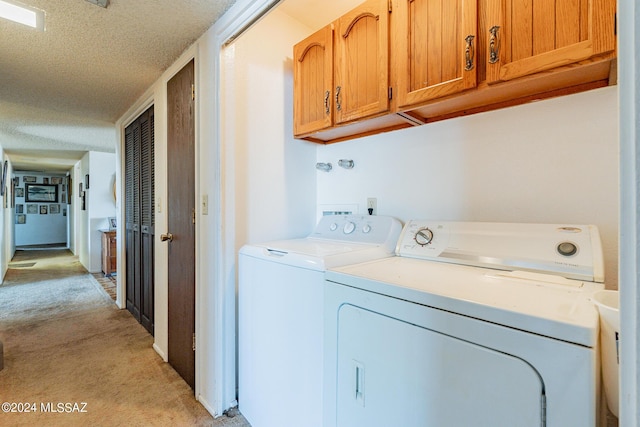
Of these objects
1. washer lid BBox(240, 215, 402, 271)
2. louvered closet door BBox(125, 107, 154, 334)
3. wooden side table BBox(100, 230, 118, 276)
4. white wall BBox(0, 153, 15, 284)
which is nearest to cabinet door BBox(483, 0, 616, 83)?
washer lid BBox(240, 215, 402, 271)

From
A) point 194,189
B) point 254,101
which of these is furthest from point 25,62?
point 254,101

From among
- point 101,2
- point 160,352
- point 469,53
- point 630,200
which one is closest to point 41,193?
point 160,352

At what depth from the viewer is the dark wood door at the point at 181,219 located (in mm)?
1836

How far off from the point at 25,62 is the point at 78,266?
4993 mm

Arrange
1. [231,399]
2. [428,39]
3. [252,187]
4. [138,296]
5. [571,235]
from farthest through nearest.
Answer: [138,296], [252,187], [231,399], [428,39], [571,235]

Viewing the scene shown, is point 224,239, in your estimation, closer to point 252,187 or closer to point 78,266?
point 252,187

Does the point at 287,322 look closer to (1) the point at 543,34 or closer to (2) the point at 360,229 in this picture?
(2) the point at 360,229

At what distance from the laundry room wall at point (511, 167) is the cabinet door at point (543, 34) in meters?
0.29

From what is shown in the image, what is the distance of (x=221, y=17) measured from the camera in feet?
4.94

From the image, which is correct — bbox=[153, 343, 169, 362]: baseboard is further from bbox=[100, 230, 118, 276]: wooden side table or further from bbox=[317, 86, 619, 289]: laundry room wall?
bbox=[100, 230, 118, 276]: wooden side table

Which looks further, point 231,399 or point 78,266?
point 78,266

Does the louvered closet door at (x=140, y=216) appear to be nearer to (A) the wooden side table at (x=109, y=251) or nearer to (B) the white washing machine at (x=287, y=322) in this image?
(B) the white washing machine at (x=287, y=322)

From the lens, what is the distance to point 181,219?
1.94 m

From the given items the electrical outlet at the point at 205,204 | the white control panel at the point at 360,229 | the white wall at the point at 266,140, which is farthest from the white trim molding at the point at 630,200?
the electrical outlet at the point at 205,204
